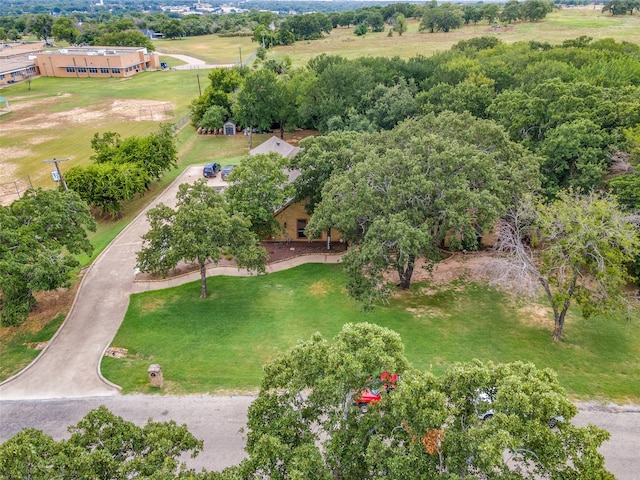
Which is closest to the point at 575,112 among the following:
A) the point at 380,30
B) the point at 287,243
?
the point at 287,243

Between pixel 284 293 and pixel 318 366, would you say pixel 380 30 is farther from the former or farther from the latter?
pixel 318 366

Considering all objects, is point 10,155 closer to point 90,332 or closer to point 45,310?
point 45,310

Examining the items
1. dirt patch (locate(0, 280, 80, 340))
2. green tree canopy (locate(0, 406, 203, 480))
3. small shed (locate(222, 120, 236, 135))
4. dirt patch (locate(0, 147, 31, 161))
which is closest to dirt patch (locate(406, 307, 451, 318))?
green tree canopy (locate(0, 406, 203, 480))

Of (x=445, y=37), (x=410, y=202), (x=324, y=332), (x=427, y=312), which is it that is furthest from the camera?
(x=445, y=37)

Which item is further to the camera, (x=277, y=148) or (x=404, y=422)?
(x=277, y=148)

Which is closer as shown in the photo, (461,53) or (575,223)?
(575,223)

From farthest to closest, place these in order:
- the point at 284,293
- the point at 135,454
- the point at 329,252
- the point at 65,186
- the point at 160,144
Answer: the point at 160,144 < the point at 65,186 < the point at 329,252 < the point at 284,293 < the point at 135,454

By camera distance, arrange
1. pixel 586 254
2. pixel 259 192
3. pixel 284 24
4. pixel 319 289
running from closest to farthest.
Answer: pixel 586 254 < pixel 319 289 < pixel 259 192 < pixel 284 24

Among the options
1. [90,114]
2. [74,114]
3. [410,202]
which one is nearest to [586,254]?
[410,202]
